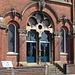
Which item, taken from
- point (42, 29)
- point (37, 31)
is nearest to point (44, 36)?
point (42, 29)

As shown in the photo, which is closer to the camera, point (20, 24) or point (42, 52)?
point (20, 24)

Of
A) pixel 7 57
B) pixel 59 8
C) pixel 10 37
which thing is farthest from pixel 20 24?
pixel 59 8

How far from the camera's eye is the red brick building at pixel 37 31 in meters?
19.2

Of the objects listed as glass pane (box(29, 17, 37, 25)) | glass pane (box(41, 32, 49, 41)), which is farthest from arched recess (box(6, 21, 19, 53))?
glass pane (box(41, 32, 49, 41))

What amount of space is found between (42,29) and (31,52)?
2.72 metres

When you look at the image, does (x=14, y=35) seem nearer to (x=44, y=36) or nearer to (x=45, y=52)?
(x=44, y=36)

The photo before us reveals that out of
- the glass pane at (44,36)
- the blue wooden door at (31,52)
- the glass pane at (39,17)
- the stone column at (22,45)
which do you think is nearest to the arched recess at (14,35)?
the stone column at (22,45)

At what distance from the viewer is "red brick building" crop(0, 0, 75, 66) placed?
19.2 metres

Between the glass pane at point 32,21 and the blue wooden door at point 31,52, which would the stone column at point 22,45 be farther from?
the glass pane at point 32,21

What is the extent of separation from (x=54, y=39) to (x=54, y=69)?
3.52 m

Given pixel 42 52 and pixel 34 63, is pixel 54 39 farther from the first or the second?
pixel 34 63

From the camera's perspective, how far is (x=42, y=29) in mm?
20984

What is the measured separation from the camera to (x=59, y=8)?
72.3 feet

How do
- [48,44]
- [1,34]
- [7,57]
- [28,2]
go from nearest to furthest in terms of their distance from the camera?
1. [1,34]
2. [7,57]
3. [28,2]
4. [48,44]
